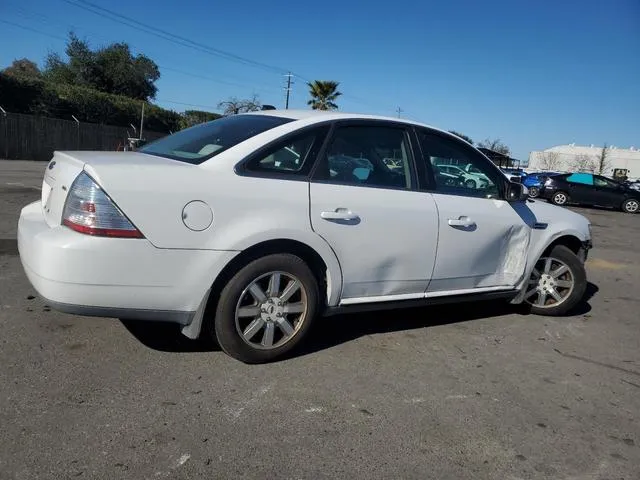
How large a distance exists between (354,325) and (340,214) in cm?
131

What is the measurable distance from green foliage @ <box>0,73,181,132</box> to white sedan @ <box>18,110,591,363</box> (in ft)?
98.2

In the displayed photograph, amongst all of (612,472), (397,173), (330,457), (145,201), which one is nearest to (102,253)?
(145,201)

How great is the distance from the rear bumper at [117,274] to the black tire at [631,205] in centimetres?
2436

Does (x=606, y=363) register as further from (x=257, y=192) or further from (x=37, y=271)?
(x=37, y=271)

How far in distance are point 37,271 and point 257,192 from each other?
131 centimetres

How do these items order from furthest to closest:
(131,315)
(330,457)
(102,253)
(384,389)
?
(384,389), (131,315), (102,253), (330,457)

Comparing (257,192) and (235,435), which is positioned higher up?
(257,192)

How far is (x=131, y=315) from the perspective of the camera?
3217 mm

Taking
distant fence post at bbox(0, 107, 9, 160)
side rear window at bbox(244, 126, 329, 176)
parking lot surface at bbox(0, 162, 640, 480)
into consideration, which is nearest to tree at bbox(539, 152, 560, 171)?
distant fence post at bbox(0, 107, 9, 160)

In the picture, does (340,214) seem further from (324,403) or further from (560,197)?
(560,197)

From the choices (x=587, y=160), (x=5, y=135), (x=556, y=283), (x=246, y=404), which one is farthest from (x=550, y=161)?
(x=246, y=404)

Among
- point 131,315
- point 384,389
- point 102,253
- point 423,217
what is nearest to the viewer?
point 102,253

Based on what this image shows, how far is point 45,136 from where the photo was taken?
93.2ft

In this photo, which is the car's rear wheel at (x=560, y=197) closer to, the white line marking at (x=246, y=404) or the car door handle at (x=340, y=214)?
the car door handle at (x=340, y=214)
